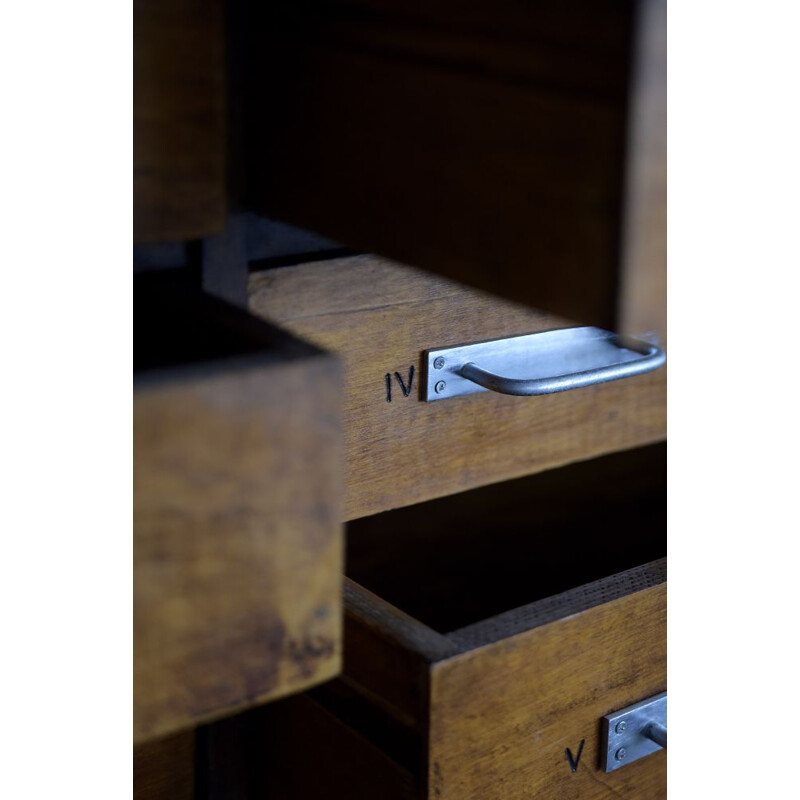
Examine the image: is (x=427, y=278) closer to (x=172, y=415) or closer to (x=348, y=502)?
(x=348, y=502)

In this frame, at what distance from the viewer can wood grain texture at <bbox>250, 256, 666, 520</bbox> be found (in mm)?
551

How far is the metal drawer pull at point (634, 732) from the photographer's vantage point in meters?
0.58

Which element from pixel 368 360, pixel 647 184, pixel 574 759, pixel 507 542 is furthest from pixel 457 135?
pixel 507 542

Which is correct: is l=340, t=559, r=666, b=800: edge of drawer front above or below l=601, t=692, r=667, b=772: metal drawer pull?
above

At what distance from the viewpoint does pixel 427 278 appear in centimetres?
59

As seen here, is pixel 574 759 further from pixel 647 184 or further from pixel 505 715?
pixel 647 184

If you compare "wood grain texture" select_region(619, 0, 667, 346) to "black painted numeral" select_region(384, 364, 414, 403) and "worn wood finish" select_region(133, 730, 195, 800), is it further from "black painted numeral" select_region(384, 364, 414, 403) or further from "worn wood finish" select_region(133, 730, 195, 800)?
"worn wood finish" select_region(133, 730, 195, 800)

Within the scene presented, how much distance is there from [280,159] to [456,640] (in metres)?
0.22

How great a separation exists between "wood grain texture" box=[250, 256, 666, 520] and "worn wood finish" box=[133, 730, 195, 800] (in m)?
0.15

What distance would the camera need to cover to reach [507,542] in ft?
2.85

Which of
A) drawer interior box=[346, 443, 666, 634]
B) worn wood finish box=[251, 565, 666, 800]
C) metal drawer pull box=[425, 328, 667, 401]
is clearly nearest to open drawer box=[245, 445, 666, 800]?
worn wood finish box=[251, 565, 666, 800]

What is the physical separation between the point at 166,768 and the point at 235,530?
326mm

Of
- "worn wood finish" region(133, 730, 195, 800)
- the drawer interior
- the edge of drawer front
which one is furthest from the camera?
the drawer interior
